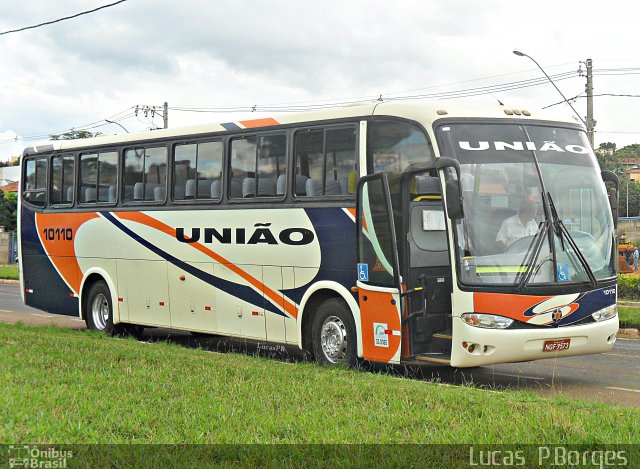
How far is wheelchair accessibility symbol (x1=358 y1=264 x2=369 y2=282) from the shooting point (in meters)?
12.8

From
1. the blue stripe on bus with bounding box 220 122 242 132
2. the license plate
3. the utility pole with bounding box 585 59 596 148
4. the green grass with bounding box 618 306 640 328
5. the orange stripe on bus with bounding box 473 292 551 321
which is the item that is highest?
the utility pole with bounding box 585 59 596 148

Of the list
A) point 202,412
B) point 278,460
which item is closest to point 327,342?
point 202,412

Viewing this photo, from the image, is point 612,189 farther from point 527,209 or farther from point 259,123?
point 259,123

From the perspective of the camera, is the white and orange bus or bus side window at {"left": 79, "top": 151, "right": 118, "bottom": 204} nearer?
the white and orange bus

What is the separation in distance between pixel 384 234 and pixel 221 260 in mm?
3826

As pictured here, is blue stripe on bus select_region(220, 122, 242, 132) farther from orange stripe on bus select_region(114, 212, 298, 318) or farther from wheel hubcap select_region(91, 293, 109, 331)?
wheel hubcap select_region(91, 293, 109, 331)

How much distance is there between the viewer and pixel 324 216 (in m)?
13.6

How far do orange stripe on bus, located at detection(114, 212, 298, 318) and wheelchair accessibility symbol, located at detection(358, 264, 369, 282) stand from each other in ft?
5.19

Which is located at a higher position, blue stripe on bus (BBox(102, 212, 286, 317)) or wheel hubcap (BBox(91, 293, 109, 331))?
blue stripe on bus (BBox(102, 212, 286, 317))

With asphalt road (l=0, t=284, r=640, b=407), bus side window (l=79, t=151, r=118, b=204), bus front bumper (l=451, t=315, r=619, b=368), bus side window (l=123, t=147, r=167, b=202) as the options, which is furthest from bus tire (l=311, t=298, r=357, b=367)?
bus side window (l=79, t=151, r=118, b=204)

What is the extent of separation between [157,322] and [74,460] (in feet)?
33.2

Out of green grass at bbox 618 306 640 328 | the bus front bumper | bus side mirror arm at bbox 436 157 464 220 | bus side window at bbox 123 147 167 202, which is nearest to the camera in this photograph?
bus side mirror arm at bbox 436 157 464 220

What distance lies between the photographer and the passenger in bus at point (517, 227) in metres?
11.7

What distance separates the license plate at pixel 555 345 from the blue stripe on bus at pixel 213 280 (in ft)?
13.6
